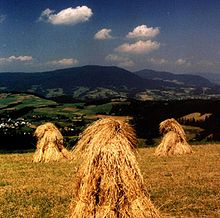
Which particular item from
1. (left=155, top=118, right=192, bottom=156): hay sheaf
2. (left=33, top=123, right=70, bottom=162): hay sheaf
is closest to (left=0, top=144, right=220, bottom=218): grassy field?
(left=33, top=123, right=70, bottom=162): hay sheaf

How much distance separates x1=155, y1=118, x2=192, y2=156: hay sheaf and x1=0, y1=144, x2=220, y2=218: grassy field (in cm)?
266

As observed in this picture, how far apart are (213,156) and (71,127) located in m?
51.0

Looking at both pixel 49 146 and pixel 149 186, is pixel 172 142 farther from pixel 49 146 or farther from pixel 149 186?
pixel 149 186

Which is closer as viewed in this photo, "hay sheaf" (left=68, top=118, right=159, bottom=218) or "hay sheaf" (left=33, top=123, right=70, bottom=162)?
"hay sheaf" (left=68, top=118, right=159, bottom=218)

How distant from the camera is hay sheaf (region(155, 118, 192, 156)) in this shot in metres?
36.4

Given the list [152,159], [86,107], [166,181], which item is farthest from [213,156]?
[86,107]

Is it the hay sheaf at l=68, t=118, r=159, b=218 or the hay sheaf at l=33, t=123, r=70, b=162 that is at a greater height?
the hay sheaf at l=68, t=118, r=159, b=218

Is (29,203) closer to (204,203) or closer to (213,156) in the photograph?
(204,203)

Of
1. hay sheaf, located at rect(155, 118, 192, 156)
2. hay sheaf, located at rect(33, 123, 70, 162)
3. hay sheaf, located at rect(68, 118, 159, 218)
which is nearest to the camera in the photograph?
hay sheaf, located at rect(68, 118, 159, 218)

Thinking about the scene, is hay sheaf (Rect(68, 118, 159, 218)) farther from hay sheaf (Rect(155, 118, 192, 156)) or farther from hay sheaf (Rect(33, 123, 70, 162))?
hay sheaf (Rect(155, 118, 192, 156))

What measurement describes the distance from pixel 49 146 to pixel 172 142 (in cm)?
1081

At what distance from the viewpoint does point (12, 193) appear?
20.3m

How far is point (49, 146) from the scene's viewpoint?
33.8 metres

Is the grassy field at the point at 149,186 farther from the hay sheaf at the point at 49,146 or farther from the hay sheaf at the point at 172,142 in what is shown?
the hay sheaf at the point at 172,142
